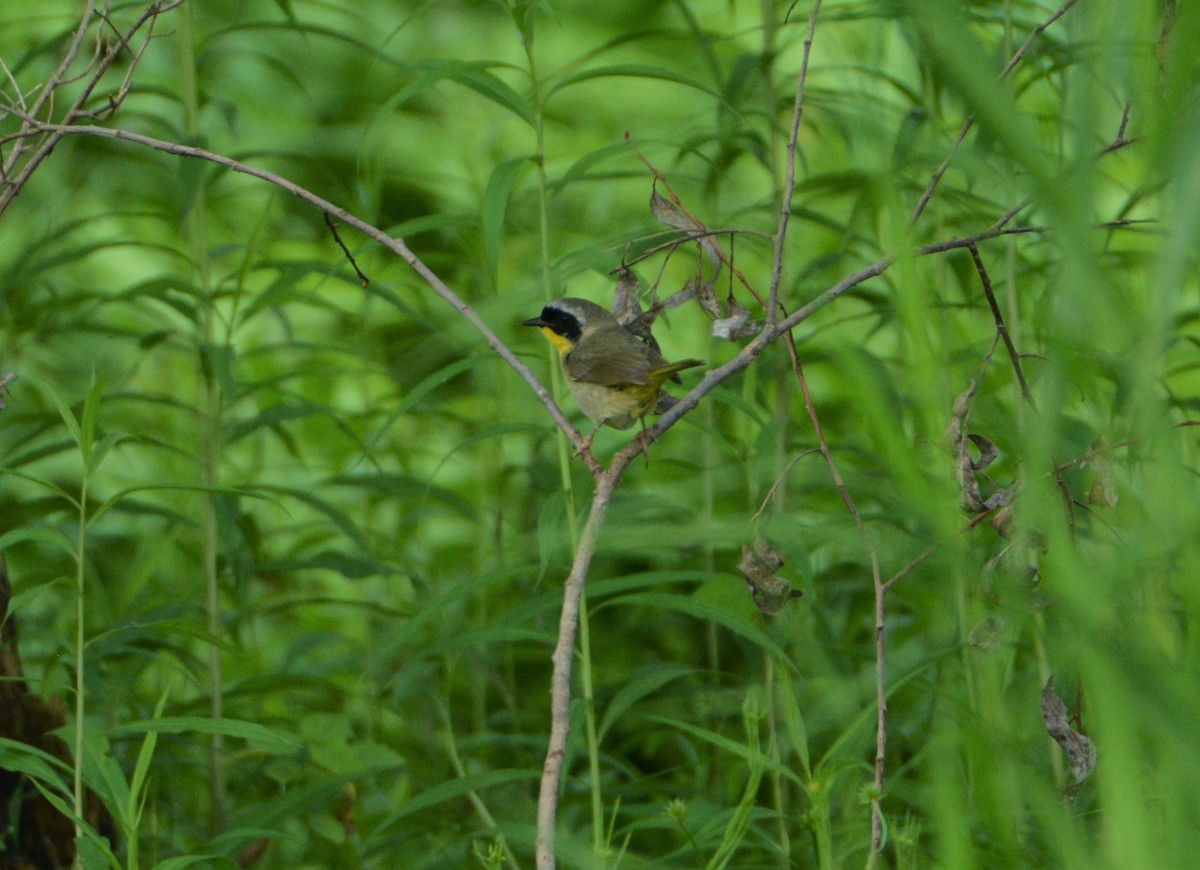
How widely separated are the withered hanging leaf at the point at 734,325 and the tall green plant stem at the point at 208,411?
3.08 ft

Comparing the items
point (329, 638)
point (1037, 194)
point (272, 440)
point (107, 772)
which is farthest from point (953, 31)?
point (272, 440)

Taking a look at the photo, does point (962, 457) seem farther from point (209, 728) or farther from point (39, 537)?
point (39, 537)

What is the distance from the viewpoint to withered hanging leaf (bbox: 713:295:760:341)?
3.66ft

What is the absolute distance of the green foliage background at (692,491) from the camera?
553mm

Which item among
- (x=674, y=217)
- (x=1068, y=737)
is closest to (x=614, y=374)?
(x=674, y=217)

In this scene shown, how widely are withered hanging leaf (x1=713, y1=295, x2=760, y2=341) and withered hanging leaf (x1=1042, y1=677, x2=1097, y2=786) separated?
40 cm

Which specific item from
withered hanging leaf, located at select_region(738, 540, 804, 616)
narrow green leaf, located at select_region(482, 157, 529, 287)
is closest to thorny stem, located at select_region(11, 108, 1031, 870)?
withered hanging leaf, located at select_region(738, 540, 804, 616)

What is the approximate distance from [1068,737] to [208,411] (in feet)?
4.55

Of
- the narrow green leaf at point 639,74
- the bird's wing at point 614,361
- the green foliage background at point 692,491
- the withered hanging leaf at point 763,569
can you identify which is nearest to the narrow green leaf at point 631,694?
the green foliage background at point 692,491

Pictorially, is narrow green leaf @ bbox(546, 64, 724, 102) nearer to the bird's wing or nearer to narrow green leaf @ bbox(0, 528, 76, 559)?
the bird's wing

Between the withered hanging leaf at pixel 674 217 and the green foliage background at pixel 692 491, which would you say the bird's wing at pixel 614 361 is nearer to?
the green foliage background at pixel 692 491

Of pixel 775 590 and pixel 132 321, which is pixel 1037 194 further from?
pixel 132 321

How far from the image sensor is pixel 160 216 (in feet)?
6.74

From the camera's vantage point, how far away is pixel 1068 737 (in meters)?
1.01
